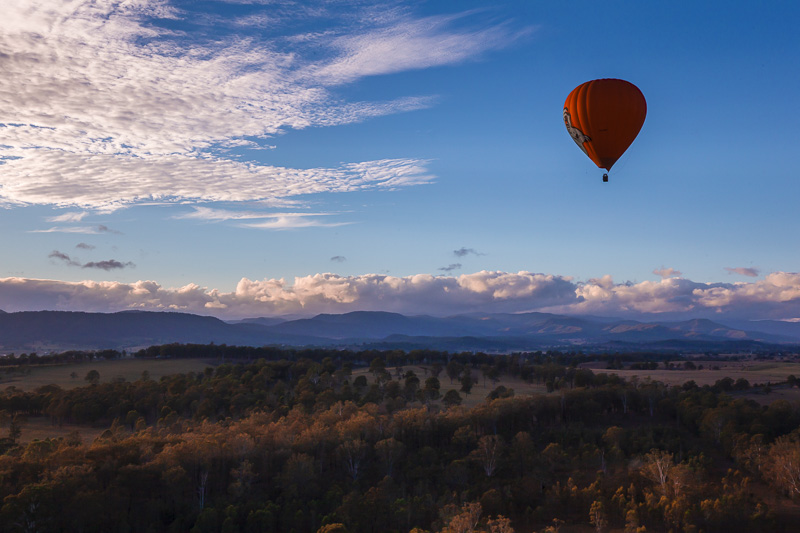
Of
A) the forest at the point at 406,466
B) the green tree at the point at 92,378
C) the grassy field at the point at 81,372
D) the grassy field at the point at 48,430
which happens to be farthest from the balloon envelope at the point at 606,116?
the green tree at the point at 92,378

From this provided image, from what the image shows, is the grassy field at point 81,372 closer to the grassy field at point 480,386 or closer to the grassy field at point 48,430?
the grassy field at point 48,430

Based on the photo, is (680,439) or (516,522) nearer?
(516,522)

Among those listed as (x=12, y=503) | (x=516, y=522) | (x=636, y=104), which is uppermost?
(x=636, y=104)

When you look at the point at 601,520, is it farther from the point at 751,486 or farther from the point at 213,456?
the point at 213,456

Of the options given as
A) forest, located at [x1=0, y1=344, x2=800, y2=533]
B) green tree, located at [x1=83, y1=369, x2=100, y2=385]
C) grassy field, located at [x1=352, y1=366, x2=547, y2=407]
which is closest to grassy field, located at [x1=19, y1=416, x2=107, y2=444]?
forest, located at [x1=0, y1=344, x2=800, y2=533]

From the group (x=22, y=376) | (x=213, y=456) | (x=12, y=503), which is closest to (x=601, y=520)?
(x=213, y=456)

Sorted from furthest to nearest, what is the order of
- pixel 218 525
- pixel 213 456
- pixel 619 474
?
pixel 619 474 → pixel 213 456 → pixel 218 525
